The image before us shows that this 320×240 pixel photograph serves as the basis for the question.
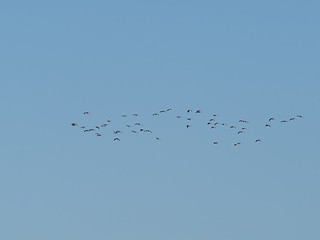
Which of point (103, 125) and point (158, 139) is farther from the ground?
point (103, 125)

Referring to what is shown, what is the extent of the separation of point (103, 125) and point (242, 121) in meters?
32.5

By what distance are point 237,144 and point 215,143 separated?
55.7 feet

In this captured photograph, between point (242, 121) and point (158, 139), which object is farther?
point (242, 121)

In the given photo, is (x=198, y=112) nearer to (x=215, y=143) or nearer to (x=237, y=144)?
(x=215, y=143)

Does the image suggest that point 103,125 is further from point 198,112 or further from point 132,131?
point 198,112

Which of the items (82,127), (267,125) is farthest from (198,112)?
(82,127)

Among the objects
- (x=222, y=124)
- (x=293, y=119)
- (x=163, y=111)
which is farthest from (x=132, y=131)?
(x=293, y=119)

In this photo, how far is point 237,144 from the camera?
193 meters

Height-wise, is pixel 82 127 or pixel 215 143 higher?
pixel 82 127

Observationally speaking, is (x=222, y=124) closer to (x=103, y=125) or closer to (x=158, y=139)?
(x=158, y=139)

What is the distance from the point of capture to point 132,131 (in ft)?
608

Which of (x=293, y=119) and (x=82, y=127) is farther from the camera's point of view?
(x=82, y=127)

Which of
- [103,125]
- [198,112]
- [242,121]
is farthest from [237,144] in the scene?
[103,125]

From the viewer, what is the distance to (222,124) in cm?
17900
